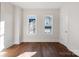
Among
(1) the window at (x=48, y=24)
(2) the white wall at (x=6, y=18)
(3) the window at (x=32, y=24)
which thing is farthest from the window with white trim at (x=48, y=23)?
(2) the white wall at (x=6, y=18)

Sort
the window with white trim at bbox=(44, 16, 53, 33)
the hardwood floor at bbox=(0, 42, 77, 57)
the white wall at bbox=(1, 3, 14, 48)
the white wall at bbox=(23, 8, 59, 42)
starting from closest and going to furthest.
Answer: the hardwood floor at bbox=(0, 42, 77, 57), the white wall at bbox=(1, 3, 14, 48), the white wall at bbox=(23, 8, 59, 42), the window with white trim at bbox=(44, 16, 53, 33)

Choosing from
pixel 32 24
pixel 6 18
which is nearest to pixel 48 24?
pixel 32 24

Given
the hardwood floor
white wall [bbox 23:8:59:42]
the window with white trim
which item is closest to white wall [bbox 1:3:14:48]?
the hardwood floor

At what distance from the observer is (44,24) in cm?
904

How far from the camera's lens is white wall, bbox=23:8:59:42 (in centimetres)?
892

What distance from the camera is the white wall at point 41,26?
8922 millimetres

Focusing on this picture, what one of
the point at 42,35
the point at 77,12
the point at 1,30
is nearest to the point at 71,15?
the point at 77,12

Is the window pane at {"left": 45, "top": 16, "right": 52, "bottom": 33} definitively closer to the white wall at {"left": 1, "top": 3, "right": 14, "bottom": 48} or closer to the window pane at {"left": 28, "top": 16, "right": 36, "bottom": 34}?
the window pane at {"left": 28, "top": 16, "right": 36, "bottom": 34}

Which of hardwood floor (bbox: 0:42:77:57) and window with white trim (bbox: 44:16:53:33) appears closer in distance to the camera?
hardwood floor (bbox: 0:42:77:57)

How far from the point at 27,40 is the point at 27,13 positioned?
1.78 m

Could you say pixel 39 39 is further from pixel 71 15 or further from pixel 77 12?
pixel 77 12

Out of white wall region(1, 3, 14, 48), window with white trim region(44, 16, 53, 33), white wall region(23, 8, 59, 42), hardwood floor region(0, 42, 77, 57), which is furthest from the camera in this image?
window with white trim region(44, 16, 53, 33)

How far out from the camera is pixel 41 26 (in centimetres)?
903

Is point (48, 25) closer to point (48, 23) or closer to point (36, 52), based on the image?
point (48, 23)
